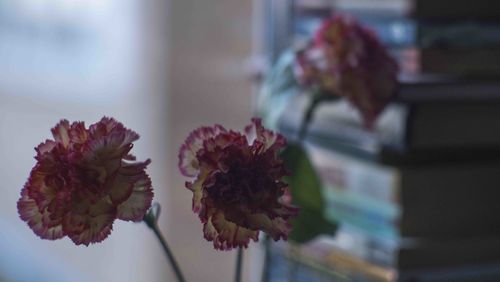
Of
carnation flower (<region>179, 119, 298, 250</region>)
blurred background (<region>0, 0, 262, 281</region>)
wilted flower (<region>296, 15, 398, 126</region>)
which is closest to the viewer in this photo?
carnation flower (<region>179, 119, 298, 250</region>)

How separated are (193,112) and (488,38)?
18.6 inches

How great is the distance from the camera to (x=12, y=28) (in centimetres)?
133

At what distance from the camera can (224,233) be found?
0.38 meters

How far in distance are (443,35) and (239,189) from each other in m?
0.33

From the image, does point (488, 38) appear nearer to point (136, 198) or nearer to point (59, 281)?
point (136, 198)

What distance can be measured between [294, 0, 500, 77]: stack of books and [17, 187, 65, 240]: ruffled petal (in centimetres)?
36

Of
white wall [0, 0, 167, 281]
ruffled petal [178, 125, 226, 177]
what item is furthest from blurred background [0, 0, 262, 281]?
ruffled petal [178, 125, 226, 177]

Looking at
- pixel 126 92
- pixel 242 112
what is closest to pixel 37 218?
pixel 242 112

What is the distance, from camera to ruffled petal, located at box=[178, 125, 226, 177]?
0.40 metres

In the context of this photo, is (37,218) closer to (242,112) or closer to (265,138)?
(265,138)

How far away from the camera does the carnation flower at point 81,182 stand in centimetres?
38

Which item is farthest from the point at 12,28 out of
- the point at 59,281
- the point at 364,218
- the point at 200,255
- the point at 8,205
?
the point at 364,218

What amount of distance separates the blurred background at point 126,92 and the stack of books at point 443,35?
32 cm

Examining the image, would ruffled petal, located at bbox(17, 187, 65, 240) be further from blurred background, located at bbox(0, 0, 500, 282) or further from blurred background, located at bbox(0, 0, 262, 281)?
blurred background, located at bbox(0, 0, 262, 281)
